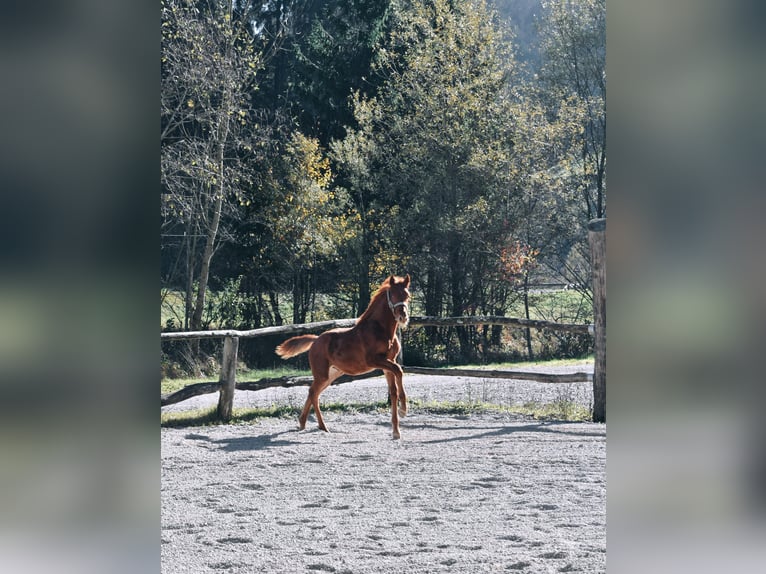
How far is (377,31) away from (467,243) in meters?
4.07

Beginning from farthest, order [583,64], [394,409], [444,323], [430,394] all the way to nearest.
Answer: [583,64] < [430,394] < [444,323] < [394,409]

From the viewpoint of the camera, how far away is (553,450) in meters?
5.84

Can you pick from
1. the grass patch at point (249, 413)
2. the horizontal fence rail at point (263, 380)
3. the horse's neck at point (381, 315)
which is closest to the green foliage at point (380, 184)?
the horizontal fence rail at point (263, 380)

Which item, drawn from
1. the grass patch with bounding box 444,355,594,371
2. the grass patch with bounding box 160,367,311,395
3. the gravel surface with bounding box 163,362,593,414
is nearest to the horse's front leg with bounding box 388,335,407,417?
the gravel surface with bounding box 163,362,593,414

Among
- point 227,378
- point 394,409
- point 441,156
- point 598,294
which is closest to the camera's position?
point 394,409

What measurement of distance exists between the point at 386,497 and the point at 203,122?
856 cm

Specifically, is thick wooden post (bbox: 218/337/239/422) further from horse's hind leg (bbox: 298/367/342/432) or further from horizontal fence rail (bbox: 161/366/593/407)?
horse's hind leg (bbox: 298/367/342/432)

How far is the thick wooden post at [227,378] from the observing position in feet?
23.0

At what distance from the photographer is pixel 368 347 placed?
21.8 ft

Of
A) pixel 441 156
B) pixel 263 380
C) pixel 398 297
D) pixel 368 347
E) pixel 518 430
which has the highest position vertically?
pixel 441 156

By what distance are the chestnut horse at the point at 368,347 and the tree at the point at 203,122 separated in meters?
4.38

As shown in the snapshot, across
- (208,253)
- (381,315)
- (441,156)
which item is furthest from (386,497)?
(441,156)

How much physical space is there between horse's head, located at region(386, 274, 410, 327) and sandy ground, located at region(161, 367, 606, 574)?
101cm

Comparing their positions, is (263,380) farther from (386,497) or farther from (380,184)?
(380,184)
